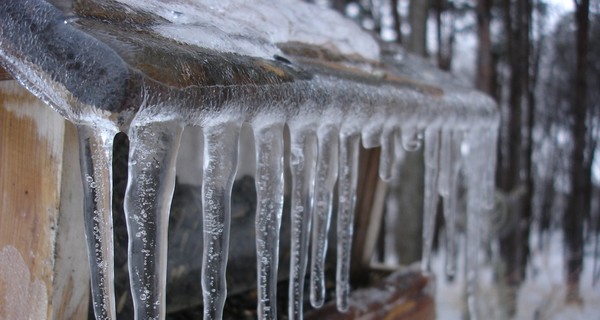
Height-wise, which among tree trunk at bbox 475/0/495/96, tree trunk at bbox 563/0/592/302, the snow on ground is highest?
tree trunk at bbox 475/0/495/96

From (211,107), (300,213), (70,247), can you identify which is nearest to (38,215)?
(70,247)

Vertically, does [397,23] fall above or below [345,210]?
above

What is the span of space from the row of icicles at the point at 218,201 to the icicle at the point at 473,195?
0.62 metres

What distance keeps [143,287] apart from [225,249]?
0.24m

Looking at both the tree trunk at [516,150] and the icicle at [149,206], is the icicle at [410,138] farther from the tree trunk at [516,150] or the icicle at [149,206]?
the tree trunk at [516,150]

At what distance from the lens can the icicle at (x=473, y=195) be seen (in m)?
2.89

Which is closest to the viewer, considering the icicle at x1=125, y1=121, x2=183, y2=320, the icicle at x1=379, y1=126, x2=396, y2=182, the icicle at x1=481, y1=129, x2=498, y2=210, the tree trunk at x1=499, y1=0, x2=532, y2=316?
the icicle at x1=125, y1=121, x2=183, y2=320

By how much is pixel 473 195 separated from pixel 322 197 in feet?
4.82

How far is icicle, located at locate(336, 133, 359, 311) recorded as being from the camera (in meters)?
2.03

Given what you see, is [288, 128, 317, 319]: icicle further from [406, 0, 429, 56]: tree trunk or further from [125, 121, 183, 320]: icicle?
[406, 0, 429, 56]: tree trunk

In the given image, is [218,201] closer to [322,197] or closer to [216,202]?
[216,202]

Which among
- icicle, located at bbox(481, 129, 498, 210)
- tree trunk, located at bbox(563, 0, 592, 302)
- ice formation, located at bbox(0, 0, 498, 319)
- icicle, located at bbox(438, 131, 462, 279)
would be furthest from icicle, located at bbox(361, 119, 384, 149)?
tree trunk, located at bbox(563, 0, 592, 302)

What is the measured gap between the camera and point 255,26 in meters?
1.74

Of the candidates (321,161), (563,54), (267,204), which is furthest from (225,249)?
(563,54)
